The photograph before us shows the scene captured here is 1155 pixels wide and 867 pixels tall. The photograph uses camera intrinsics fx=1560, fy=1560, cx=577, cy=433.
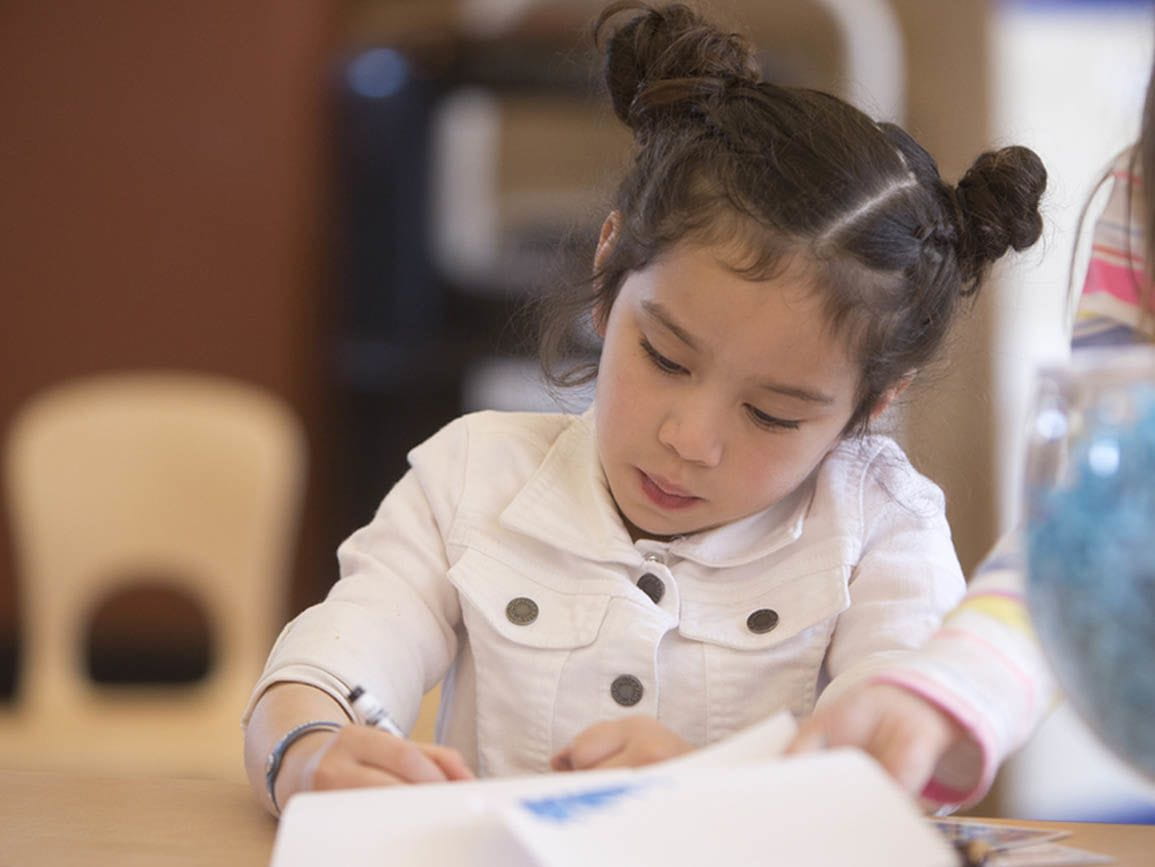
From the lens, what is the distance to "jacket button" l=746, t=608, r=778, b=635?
87 cm

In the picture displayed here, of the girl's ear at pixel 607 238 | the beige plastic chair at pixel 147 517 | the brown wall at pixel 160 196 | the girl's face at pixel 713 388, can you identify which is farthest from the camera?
the brown wall at pixel 160 196

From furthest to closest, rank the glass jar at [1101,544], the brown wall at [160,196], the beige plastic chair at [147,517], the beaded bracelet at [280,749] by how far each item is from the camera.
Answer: the brown wall at [160,196], the beige plastic chair at [147,517], the beaded bracelet at [280,749], the glass jar at [1101,544]

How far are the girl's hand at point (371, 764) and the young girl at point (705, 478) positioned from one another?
4.0 inches

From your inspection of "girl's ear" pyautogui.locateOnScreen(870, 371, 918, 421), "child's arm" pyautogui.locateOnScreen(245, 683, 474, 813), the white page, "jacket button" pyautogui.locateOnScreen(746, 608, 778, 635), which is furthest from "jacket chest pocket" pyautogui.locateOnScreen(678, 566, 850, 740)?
the white page

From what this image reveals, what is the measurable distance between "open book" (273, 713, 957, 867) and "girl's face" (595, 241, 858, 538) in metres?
0.27

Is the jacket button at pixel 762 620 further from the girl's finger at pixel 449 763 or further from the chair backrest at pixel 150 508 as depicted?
the chair backrest at pixel 150 508

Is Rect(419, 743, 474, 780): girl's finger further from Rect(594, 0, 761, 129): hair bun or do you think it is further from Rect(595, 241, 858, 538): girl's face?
Rect(594, 0, 761, 129): hair bun

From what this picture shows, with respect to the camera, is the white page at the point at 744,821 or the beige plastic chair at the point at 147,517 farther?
the beige plastic chair at the point at 147,517

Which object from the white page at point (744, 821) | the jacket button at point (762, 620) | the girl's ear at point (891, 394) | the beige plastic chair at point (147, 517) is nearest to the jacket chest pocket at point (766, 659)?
the jacket button at point (762, 620)

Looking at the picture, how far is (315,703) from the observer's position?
757 mm

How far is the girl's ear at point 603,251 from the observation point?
0.92 meters

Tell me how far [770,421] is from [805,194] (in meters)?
0.12

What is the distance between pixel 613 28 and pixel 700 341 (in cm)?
25

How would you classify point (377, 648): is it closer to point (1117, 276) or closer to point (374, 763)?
point (374, 763)
